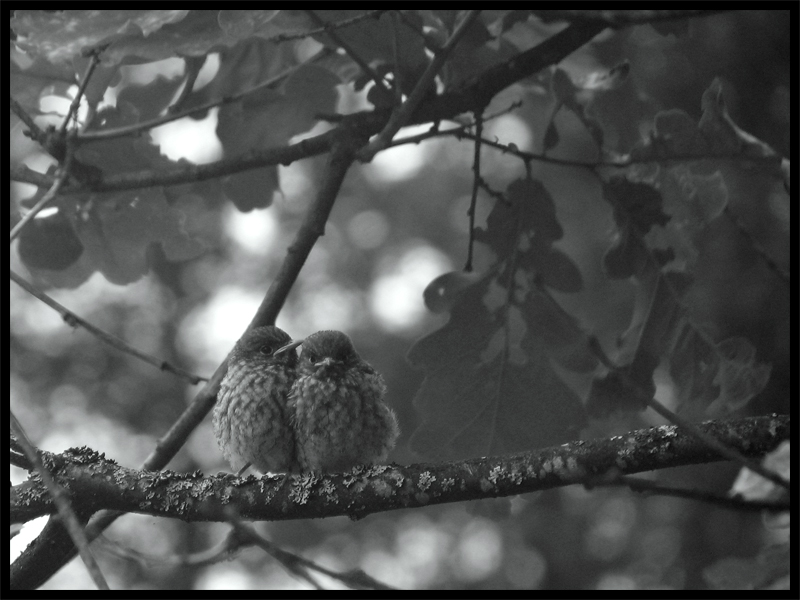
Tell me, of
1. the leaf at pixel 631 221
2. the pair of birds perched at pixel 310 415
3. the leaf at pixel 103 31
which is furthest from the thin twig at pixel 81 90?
the leaf at pixel 631 221

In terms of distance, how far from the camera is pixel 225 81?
386 centimetres

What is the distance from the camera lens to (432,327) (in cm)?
886

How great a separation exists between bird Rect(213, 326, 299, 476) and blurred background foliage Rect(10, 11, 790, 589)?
229 centimetres

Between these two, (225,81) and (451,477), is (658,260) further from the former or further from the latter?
(225,81)

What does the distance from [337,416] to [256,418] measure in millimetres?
346

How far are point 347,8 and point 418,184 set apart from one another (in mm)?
8101

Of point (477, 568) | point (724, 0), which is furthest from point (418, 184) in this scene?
point (724, 0)

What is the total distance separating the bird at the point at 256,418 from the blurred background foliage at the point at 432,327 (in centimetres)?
229

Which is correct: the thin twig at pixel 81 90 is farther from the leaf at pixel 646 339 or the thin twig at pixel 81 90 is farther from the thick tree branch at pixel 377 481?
the leaf at pixel 646 339

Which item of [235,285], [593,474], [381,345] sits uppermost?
[235,285]

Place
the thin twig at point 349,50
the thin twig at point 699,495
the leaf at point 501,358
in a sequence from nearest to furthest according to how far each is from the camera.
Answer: the thin twig at point 699,495 → the thin twig at point 349,50 → the leaf at point 501,358

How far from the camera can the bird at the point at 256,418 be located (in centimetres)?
353

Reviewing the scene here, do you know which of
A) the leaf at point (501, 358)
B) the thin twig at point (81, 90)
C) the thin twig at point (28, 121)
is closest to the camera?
the thin twig at point (81, 90)

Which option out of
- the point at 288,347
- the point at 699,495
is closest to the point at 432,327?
the point at 288,347
